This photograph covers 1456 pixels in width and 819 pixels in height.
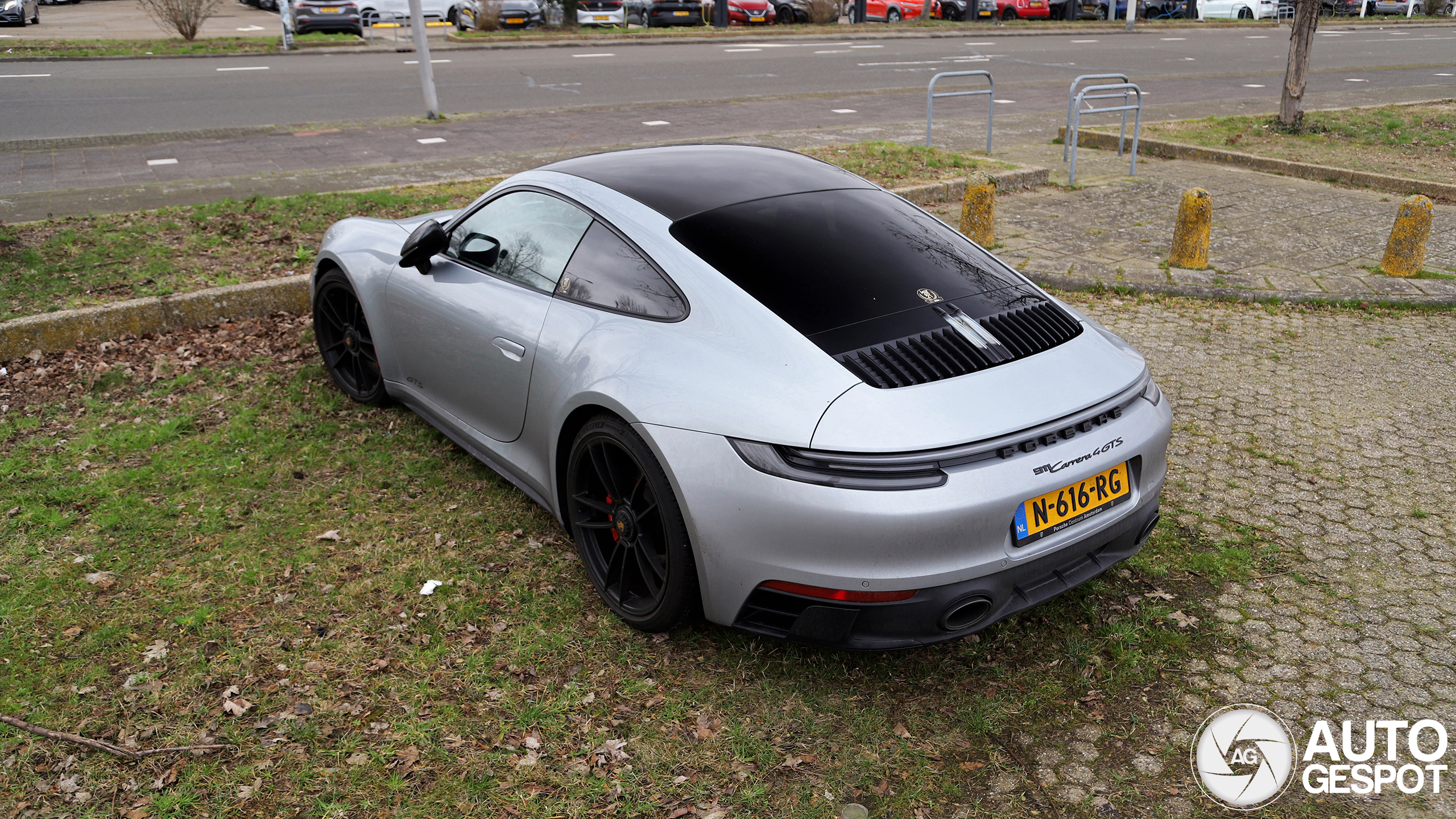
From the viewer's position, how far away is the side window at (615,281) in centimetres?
341

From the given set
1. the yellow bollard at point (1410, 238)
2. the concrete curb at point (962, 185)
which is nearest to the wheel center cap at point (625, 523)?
the concrete curb at point (962, 185)

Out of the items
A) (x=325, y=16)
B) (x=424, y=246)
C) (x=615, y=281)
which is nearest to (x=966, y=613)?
(x=615, y=281)

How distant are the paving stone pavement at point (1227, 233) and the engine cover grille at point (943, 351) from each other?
4.27 meters

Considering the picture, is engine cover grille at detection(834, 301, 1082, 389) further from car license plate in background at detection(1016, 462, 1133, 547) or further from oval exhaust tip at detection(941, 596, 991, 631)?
oval exhaust tip at detection(941, 596, 991, 631)

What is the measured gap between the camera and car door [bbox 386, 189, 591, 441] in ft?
12.7

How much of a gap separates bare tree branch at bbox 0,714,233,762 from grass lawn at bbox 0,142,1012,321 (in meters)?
4.00

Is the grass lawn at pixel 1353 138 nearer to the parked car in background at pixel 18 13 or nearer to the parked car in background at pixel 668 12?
the parked car in background at pixel 668 12

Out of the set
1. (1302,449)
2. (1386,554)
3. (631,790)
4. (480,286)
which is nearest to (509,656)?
(631,790)

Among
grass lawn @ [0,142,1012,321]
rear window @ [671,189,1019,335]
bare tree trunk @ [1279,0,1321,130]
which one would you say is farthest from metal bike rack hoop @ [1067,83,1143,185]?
rear window @ [671,189,1019,335]

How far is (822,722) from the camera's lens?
3076 mm

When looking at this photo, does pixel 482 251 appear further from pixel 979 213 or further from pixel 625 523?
pixel 979 213

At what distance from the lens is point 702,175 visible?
13.0 ft

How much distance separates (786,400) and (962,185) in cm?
757

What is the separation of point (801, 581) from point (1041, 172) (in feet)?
29.1
